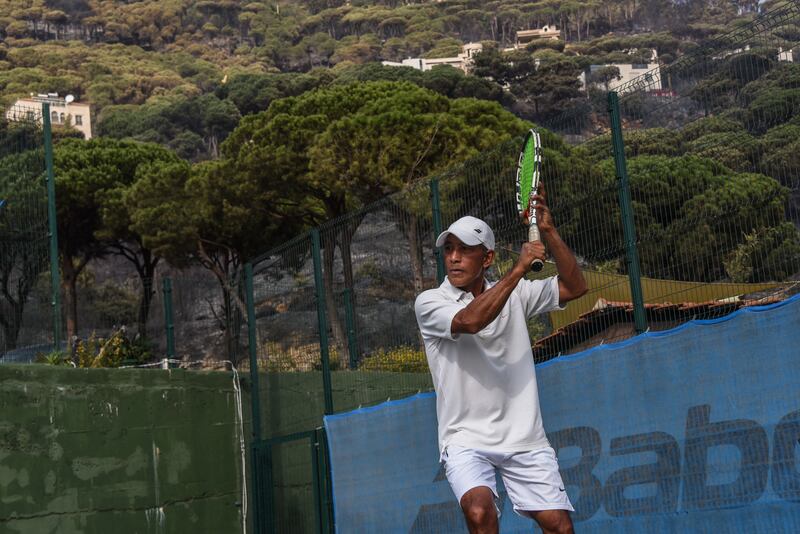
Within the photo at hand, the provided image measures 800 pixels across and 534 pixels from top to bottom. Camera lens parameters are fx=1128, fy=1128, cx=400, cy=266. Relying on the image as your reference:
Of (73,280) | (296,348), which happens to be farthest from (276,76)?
(296,348)

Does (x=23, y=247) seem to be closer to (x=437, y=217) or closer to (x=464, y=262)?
(x=437, y=217)

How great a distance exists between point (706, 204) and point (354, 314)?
3.89 meters

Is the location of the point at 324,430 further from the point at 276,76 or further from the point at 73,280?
the point at 276,76

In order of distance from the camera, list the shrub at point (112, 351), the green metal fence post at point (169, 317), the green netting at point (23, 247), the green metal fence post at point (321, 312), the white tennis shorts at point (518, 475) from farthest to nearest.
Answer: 1. the shrub at point (112, 351)
2. the green metal fence post at point (169, 317)
3. the green netting at point (23, 247)
4. the green metal fence post at point (321, 312)
5. the white tennis shorts at point (518, 475)

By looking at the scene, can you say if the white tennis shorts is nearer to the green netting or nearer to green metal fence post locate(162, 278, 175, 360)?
the green netting

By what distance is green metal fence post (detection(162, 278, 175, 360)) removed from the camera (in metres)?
11.2

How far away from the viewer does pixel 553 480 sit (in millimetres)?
4082

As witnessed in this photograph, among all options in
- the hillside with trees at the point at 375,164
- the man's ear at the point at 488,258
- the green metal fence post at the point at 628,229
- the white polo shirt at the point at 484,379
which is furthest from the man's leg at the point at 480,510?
the green metal fence post at the point at 628,229

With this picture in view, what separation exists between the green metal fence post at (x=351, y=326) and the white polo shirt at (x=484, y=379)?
15.0ft

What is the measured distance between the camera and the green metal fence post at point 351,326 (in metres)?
8.90

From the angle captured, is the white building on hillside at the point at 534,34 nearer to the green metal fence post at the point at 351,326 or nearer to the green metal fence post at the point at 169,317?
the green metal fence post at the point at 169,317

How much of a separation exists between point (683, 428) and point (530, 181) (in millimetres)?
1745

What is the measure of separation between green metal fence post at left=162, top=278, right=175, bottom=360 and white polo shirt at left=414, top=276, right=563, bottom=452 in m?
7.25

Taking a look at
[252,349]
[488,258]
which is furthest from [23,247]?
[488,258]
